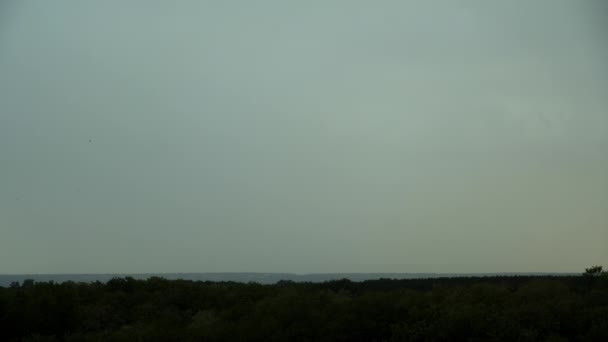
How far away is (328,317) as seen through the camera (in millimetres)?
19281

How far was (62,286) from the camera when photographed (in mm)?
24609

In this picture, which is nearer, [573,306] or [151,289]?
[573,306]

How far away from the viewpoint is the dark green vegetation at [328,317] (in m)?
17.6

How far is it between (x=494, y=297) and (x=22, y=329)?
48.0ft

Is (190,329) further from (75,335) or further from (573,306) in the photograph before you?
(573,306)

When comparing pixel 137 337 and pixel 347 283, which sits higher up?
pixel 347 283

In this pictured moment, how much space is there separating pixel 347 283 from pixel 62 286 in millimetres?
20222

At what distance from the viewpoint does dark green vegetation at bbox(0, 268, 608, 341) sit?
17578mm

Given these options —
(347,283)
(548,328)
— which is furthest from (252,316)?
(347,283)

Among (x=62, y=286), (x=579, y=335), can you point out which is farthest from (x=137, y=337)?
(x=579, y=335)

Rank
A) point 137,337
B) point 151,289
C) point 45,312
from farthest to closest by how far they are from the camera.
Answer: point 151,289
point 45,312
point 137,337

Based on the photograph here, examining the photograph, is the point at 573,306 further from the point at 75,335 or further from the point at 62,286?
Result: the point at 62,286

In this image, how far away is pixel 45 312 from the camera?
2139 centimetres

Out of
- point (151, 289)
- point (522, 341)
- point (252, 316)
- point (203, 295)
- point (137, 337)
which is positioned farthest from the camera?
point (151, 289)
